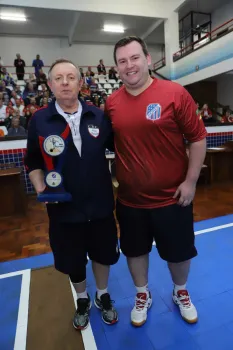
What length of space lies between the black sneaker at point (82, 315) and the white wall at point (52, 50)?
13.1 metres

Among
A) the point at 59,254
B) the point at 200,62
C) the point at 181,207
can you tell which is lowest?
the point at 59,254

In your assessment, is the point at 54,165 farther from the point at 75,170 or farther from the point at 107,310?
the point at 107,310

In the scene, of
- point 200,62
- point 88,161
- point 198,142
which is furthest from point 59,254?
point 200,62

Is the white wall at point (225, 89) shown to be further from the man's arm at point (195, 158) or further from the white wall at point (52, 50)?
the man's arm at point (195, 158)

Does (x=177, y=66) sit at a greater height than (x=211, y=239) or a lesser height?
greater

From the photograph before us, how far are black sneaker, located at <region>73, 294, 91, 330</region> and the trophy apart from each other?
76cm

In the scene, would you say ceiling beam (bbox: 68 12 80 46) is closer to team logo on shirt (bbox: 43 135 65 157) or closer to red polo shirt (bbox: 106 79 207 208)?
red polo shirt (bbox: 106 79 207 208)

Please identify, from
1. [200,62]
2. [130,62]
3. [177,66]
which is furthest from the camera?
[177,66]

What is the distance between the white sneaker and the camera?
1529 mm

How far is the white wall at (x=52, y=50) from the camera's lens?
1199 centimetres

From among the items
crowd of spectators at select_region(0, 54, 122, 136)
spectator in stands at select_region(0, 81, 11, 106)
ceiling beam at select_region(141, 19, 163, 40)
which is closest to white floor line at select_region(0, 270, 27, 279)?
crowd of spectators at select_region(0, 54, 122, 136)

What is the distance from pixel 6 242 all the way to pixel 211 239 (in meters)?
2.18

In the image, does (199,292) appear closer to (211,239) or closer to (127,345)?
(127,345)

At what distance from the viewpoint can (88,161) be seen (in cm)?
128
